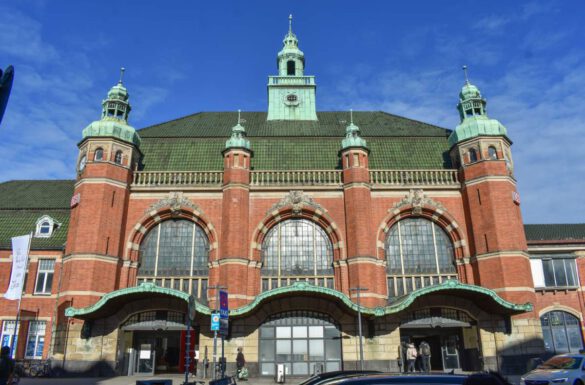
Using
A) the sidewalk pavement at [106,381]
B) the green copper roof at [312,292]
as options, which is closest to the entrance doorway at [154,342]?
the sidewalk pavement at [106,381]

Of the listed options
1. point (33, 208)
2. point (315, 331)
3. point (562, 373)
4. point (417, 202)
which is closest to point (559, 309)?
point (417, 202)

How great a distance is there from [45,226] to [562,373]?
30.7 metres

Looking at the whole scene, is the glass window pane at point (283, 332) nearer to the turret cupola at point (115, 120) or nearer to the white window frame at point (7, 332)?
the turret cupola at point (115, 120)

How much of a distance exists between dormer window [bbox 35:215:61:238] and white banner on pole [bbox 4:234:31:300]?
13.2 feet

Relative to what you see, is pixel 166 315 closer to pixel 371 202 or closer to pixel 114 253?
pixel 114 253

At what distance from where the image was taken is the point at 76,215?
89.5ft

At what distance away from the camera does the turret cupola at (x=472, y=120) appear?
Answer: 29438 millimetres

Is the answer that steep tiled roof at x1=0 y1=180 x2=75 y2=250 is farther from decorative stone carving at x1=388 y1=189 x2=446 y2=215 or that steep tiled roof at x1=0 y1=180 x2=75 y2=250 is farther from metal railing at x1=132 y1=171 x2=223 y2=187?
decorative stone carving at x1=388 y1=189 x2=446 y2=215

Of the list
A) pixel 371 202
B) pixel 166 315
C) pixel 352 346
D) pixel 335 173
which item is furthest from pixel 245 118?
pixel 352 346

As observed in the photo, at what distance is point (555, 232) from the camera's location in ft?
112

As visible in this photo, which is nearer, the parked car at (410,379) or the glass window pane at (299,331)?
the parked car at (410,379)

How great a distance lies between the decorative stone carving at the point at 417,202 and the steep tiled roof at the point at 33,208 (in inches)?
866

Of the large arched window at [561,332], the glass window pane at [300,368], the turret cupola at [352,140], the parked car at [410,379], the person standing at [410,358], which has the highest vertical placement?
the turret cupola at [352,140]

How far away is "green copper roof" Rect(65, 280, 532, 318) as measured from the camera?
23.5 m
